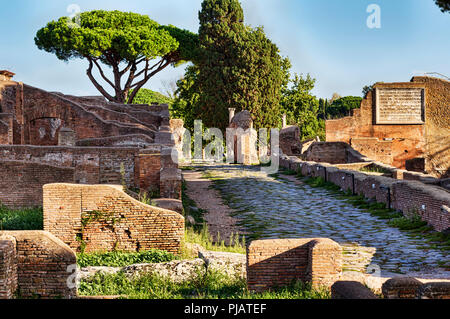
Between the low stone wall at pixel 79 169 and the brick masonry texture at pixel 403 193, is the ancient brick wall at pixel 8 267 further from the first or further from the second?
the brick masonry texture at pixel 403 193

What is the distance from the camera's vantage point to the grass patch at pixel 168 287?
663cm

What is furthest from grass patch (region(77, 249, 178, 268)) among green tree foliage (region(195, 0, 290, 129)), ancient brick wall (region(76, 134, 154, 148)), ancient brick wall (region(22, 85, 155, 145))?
green tree foliage (region(195, 0, 290, 129))

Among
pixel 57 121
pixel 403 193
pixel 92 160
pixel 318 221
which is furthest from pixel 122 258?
pixel 57 121

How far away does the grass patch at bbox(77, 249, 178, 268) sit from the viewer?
28.6 ft

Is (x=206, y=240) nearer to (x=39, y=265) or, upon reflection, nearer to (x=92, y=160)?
(x=39, y=265)

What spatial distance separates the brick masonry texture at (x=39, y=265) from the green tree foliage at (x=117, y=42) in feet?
103

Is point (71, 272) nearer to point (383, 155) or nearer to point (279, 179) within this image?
point (279, 179)

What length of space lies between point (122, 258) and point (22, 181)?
13.4 feet

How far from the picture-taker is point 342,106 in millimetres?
75000

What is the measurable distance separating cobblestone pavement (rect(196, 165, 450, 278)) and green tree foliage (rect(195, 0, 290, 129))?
16.0 m

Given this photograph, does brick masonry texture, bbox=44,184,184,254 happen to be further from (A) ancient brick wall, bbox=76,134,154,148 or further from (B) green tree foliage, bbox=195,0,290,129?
(B) green tree foliage, bbox=195,0,290,129
